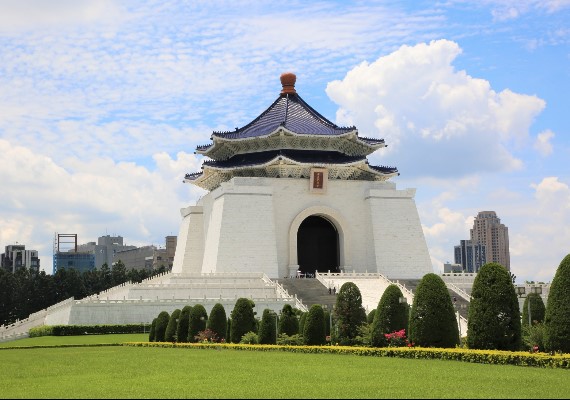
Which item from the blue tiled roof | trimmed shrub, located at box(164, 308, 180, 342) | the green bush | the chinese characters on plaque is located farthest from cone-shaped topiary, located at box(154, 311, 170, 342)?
the chinese characters on plaque

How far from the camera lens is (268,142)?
4544cm

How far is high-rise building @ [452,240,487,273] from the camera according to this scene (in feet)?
333

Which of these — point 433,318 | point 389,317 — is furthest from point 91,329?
point 433,318

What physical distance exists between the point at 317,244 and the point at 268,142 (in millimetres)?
6386

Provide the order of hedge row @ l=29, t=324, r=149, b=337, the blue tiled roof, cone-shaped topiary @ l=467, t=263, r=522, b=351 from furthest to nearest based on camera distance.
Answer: the blue tiled roof
hedge row @ l=29, t=324, r=149, b=337
cone-shaped topiary @ l=467, t=263, r=522, b=351

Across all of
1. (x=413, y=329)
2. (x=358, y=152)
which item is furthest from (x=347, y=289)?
(x=358, y=152)

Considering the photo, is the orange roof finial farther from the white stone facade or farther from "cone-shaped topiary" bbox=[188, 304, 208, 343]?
"cone-shaped topiary" bbox=[188, 304, 208, 343]

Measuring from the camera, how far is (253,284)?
1470 inches

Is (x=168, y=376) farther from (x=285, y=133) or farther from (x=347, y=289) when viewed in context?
(x=285, y=133)

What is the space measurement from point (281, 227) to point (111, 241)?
408 feet

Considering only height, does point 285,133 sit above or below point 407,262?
above

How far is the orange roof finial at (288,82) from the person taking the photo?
49.7 m

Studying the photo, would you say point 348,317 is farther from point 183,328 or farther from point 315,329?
point 183,328

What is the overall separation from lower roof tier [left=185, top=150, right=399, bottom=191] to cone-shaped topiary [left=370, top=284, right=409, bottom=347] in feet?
83.9
